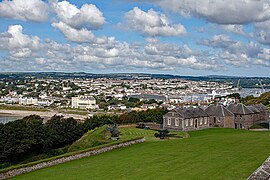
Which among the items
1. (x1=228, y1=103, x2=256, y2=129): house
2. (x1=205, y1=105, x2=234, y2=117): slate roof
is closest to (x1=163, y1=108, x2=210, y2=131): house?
(x1=205, y1=105, x2=234, y2=117): slate roof

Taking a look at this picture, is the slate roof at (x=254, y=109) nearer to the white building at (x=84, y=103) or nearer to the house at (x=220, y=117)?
the house at (x=220, y=117)

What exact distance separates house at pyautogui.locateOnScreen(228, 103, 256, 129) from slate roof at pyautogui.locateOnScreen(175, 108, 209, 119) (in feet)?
15.1

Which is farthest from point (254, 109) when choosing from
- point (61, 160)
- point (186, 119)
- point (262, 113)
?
point (61, 160)

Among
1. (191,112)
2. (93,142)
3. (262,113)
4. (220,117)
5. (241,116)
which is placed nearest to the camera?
(93,142)

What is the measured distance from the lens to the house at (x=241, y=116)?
52.8m

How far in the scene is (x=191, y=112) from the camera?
4988 centimetres

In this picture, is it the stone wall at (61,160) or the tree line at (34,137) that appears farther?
the tree line at (34,137)

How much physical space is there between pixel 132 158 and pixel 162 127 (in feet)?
84.0

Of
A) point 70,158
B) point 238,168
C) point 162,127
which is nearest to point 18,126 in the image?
point 70,158

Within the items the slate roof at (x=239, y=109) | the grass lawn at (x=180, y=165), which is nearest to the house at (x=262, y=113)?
the slate roof at (x=239, y=109)

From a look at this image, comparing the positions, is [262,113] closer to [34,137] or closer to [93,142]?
[93,142]

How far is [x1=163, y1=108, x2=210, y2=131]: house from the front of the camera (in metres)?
48.2

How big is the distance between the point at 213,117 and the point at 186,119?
5.60 meters

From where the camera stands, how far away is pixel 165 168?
20.5 metres
